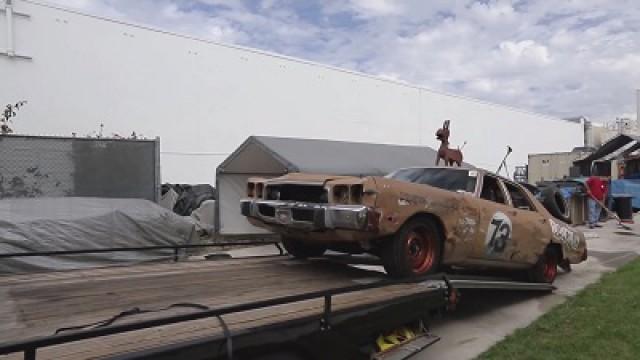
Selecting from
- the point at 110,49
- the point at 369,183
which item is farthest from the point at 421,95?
the point at 369,183

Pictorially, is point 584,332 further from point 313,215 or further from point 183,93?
point 183,93

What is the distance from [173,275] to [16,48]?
13.0 meters

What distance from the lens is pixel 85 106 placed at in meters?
17.0

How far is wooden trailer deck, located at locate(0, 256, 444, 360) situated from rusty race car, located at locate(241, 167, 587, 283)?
1.39 feet

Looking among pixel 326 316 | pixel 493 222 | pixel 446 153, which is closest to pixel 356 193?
pixel 326 316

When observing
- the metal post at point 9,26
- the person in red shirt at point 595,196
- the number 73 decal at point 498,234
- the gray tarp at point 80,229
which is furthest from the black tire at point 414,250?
the person in red shirt at point 595,196

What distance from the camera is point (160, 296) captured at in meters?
4.37

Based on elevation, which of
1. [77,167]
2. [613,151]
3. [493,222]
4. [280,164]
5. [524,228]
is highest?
[613,151]

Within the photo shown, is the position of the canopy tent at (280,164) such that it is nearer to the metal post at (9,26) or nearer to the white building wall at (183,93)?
the white building wall at (183,93)

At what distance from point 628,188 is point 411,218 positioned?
66.7 feet

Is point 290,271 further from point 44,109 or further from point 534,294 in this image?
point 44,109

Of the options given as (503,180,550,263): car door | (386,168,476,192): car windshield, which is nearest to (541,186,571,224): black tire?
(503,180,550,263): car door

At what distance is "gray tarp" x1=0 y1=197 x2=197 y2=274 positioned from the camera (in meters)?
9.00

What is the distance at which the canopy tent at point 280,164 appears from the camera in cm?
1330
